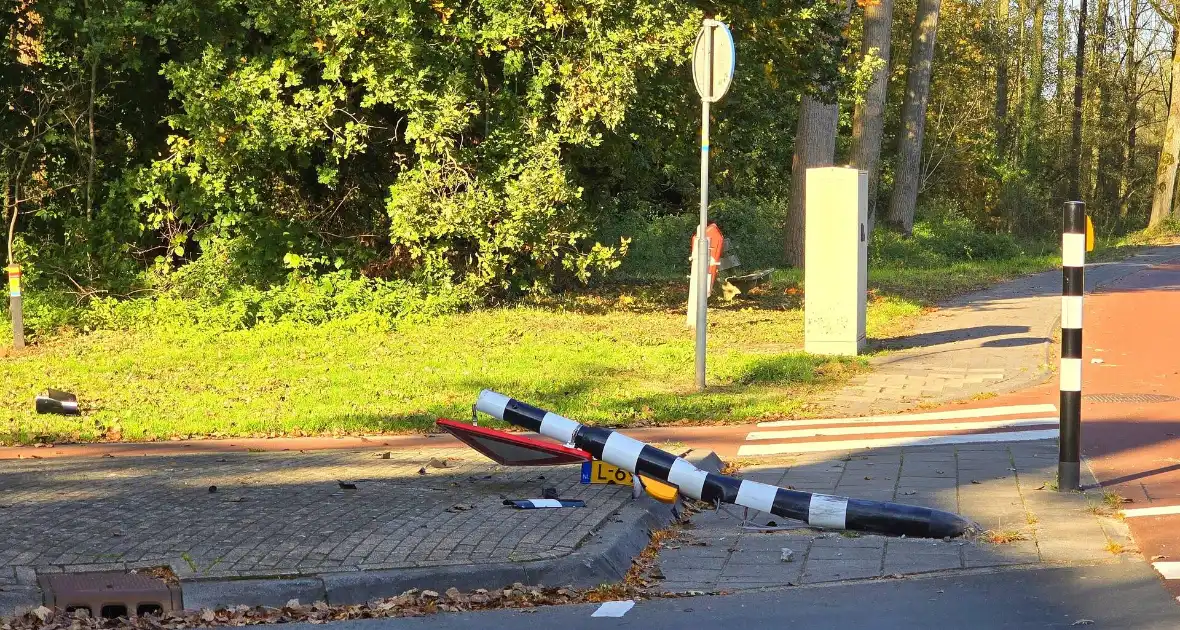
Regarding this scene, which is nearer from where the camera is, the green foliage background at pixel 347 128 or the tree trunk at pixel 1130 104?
the green foliage background at pixel 347 128

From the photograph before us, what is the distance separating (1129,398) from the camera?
11.3 metres

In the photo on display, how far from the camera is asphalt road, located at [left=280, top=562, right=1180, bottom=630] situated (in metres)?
5.08

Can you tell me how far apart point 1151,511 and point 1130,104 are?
4980 cm

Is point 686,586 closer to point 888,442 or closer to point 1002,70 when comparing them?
point 888,442

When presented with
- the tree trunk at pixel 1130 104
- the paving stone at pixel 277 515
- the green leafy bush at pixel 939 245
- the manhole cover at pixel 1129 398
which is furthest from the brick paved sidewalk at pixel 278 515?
the tree trunk at pixel 1130 104

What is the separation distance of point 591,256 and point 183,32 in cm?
594

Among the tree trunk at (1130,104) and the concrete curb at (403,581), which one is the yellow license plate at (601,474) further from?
the tree trunk at (1130,104)

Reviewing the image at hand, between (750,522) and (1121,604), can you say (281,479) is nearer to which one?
(750,522)

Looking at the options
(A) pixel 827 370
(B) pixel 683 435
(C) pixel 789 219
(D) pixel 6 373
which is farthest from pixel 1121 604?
(C) pixel 789 219

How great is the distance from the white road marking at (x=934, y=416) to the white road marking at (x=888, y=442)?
92 centimetres

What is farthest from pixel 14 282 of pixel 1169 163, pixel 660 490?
pixel 1169 163

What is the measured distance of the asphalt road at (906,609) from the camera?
5082 millimetres

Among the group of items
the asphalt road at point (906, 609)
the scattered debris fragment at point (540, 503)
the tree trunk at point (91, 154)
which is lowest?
the asphalt road at point (906, 609)

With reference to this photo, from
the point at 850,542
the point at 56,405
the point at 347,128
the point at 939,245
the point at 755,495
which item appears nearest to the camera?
the point at 850,542
